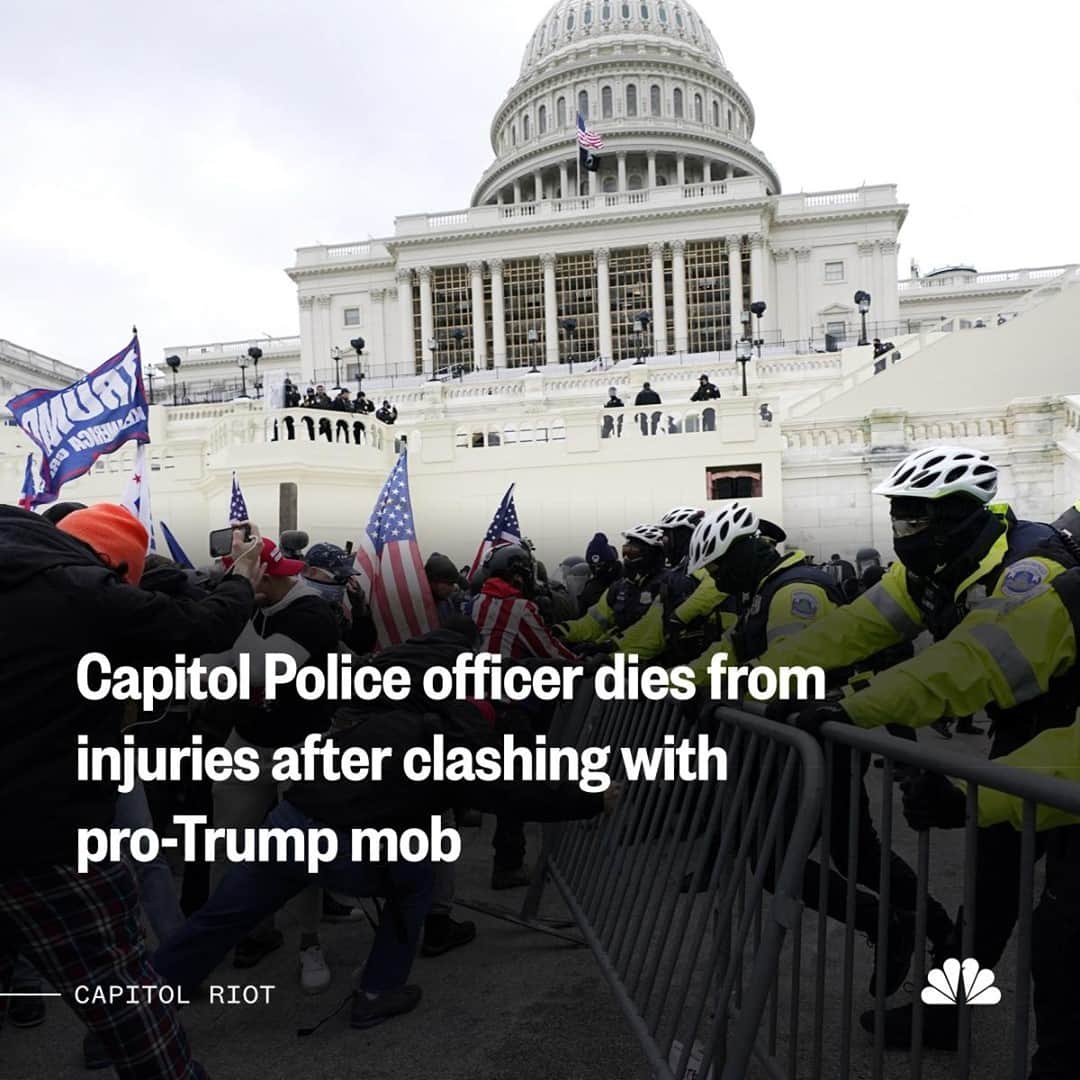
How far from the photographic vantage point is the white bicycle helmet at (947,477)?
3146 millimetres

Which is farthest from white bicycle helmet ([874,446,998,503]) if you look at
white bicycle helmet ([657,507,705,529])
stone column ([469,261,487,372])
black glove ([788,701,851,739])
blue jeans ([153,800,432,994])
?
stone column ([469,261,487,372])

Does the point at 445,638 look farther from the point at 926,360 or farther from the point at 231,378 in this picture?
the point at 231,378

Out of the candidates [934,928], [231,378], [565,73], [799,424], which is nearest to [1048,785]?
[934,928]

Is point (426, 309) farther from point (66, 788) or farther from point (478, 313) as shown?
point (66, 788)

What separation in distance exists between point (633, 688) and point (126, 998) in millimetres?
2126

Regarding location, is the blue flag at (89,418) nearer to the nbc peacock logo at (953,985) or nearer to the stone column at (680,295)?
the nbc peacock logo at (953,985)

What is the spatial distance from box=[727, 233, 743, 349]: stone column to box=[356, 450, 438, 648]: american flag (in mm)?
53300

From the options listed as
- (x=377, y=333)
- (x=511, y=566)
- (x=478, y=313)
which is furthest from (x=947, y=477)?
(x=377, y=333)

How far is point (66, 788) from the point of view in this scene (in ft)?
8.13

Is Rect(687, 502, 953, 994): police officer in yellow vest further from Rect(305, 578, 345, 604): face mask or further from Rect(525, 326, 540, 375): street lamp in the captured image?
Rect(525, 326, 540, 375): street lamp

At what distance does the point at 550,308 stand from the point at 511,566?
5549cm

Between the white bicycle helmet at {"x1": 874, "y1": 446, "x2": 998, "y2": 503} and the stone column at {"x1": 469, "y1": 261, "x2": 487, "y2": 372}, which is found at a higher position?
the stone column at {"x1": 469, "y1": 261, "x2": 487, "y2": 372}

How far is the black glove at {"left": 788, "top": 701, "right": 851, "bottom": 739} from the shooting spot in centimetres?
267

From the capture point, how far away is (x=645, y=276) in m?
60.0
